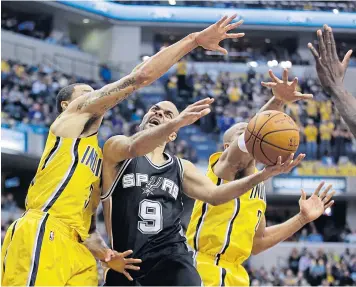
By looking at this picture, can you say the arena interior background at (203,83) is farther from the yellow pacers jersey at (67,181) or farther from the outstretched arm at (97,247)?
the yellow pacers jersey at (67,181)

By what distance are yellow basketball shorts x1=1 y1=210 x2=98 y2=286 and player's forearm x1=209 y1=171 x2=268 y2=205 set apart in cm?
111

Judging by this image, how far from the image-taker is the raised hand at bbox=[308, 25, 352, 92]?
5199 millimetres

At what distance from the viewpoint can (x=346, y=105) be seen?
5.12m

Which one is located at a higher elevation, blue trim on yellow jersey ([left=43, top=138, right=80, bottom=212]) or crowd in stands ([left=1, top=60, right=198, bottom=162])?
crowd in stands ([left=1, top=60, right=198, bottom=162])

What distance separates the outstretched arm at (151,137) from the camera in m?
5.37

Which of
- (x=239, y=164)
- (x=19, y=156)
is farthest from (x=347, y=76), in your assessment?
(x=239, y=164)

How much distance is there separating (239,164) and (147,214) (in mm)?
1134

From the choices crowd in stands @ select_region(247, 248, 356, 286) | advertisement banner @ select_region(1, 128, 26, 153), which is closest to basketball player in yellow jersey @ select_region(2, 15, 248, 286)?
crowd in stands @ select_region(247, 248, 356, 286)

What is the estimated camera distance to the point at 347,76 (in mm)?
Answer: 28859

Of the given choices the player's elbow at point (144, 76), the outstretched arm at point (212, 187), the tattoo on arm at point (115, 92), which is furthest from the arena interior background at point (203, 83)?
the player's elbow at point (144, 76)

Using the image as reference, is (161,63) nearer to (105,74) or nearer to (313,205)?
(313,205)

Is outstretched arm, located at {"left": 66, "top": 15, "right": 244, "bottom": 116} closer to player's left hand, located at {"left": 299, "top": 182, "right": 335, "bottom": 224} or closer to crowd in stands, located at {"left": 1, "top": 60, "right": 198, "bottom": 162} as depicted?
player's left hand, located at {"left": 299, "top": 182, "right": 335, "bottom": 224}

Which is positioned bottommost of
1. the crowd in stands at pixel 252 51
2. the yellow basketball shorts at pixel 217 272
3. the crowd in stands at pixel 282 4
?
the yellow basketball shorts at pixel 217 272

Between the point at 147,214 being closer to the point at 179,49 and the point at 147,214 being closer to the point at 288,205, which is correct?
the point at 179,49
